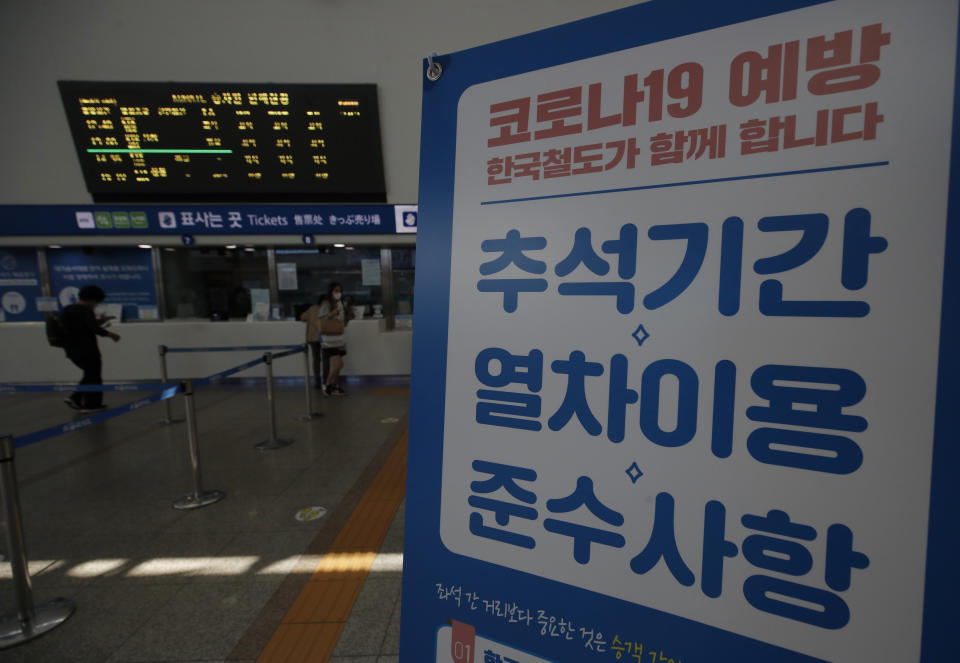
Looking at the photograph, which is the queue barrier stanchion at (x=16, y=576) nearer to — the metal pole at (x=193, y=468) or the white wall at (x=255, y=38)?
the metal pole at (x=193, y=468)

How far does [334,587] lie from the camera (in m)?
1.98

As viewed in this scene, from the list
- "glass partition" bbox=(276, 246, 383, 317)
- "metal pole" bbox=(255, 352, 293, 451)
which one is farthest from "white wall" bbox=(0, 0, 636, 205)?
"metal pole" bbox=(255, 352, 293, 451)

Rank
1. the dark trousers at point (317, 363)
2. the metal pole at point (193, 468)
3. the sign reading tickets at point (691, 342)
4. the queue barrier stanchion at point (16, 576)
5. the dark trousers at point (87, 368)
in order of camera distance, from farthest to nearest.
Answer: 1. the dark trousers at point (317, 363)
2. the dark trousers at point (87, 368)
3. the metal pole at point (193, 468)
4. the queue barrier stanchion at point (16, 576)
5. the sign reading tickets at point (691, 342)

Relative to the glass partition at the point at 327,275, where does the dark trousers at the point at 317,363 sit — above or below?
below

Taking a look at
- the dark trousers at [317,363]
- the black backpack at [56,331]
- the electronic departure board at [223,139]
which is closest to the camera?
the black backpack at [56,331]

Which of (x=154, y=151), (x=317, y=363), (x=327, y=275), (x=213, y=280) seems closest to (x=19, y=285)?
(x=213, y=280)

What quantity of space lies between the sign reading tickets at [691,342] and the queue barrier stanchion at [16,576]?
6.26 ft

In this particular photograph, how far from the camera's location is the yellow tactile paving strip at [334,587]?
5.39 feet

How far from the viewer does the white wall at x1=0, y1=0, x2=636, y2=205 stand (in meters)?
5.36

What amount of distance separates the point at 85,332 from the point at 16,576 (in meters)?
4.12

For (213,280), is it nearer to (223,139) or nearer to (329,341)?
(223,139)

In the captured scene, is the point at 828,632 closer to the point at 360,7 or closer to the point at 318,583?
the point at 318,583

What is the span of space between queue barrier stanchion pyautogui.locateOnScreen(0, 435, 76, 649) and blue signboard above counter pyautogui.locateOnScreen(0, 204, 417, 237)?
171 inches

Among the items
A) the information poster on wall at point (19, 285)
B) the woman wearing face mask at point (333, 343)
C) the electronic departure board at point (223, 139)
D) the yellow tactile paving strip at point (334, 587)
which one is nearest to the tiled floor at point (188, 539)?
the yellow tactile paving strip at point (334, 587)
